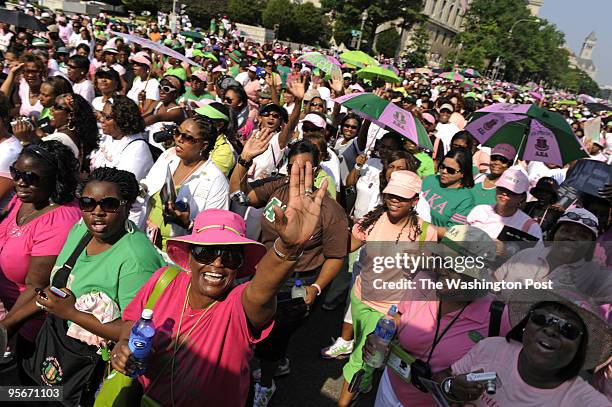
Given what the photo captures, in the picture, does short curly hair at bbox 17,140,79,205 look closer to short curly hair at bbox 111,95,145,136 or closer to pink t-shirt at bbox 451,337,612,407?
short curly hair at bbox 111,95,145,136

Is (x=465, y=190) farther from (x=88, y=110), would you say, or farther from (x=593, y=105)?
(x=593, y=105)

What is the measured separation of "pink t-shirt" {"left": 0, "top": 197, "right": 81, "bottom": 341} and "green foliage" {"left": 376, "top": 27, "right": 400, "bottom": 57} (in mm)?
63331

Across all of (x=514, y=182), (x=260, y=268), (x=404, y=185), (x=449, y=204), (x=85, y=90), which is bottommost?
(x=85, y=90)

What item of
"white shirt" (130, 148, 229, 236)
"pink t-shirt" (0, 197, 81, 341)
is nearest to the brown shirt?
"white shirt" (130, 148, 229, 236)

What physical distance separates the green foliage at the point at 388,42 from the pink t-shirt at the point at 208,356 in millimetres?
63984

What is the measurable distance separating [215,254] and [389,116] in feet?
11.5

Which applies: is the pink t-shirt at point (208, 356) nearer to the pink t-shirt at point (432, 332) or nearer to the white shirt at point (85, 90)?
the pink t-shirt at point (432, 332)

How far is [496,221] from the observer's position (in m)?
3.77

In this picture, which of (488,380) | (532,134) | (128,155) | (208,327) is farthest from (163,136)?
(532,134)

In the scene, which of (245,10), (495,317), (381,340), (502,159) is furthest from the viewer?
(245,10)

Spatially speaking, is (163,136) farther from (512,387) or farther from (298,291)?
(512,387)

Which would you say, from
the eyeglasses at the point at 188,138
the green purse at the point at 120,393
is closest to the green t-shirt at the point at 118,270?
the green purse at the point at 120,393

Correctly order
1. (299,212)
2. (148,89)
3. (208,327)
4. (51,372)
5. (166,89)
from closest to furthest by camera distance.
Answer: (299,212) < (208,327) < (51,372) < (166,89) < (148,89)

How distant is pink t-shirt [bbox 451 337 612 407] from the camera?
191 centimetres
